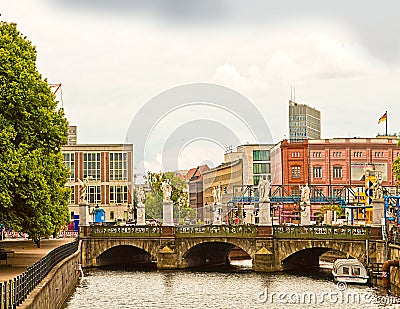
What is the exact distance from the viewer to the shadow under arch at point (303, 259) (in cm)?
7812

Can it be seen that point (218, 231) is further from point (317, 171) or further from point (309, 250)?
point (317, 171)

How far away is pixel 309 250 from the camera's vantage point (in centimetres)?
8269

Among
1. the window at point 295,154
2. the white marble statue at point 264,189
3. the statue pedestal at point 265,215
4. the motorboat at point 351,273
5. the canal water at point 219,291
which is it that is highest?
the window at point 295,154

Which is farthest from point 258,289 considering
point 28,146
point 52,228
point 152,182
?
point 152,182

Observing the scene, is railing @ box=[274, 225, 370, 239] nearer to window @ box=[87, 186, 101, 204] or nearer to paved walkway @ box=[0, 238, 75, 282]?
paved walkway @ box=[0, 238, 75, 282]

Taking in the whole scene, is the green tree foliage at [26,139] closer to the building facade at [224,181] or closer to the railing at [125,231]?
the railing at [125,231]

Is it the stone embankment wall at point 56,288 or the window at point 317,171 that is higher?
the window at point 317,171

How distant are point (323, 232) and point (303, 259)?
7.71m

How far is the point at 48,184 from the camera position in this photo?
54.8 meters

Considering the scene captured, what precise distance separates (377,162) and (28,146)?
98.5 meters

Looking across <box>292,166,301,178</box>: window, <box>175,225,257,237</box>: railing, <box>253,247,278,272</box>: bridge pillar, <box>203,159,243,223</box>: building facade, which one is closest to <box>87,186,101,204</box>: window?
<box>292,166,301,178</box>: window

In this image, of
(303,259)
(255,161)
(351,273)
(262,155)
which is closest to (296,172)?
(262,155)

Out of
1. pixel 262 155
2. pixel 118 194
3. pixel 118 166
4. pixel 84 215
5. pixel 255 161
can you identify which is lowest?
pixel 84 215

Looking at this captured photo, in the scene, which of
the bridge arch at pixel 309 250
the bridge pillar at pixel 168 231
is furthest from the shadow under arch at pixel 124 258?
the bridge arch at pixel 309 250
